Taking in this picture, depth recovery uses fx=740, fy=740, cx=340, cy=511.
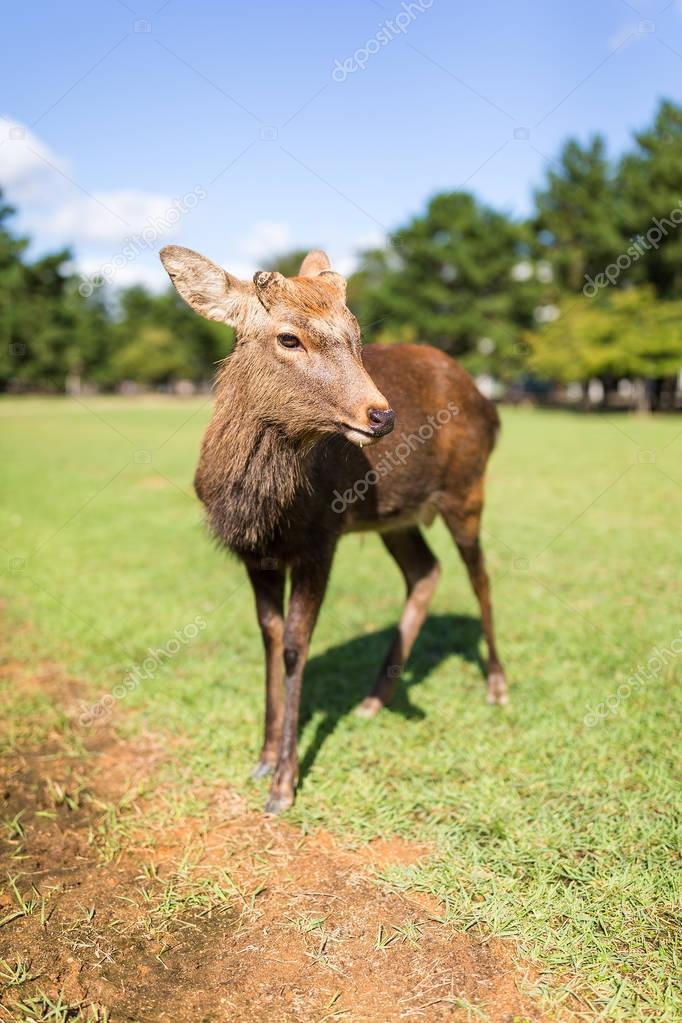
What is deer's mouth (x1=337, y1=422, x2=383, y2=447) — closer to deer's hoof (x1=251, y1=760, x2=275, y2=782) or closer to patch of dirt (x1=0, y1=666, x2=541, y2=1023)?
patch of dirt (x1=0, y1=666, x2=541, y2=1023)

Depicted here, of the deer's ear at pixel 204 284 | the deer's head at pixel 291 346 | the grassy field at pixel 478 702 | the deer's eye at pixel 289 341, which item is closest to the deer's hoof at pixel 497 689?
the grassy field at pixel 478 702

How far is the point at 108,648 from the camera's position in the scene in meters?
6.60

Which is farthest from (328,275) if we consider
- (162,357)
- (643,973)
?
(162,357)

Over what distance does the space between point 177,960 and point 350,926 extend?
703 millimetres

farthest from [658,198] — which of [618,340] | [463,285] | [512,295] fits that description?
[463,285]

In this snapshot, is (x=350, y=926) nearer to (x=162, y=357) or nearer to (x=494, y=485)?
(x=494, y=485)

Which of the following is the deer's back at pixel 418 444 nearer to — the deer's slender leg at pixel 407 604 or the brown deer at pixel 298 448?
the brown deer at pixel 298 448

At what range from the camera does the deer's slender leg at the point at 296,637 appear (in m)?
4.07

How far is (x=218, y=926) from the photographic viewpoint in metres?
3.09

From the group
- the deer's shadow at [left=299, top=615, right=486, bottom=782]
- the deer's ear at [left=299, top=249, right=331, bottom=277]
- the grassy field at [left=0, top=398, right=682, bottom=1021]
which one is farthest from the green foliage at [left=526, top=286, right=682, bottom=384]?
the deer's ear at [left=299, top=249, right=331, bottom=277]

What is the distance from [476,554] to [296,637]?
1.91m

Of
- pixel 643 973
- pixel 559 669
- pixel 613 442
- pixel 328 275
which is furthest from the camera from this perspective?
pixel 613 442

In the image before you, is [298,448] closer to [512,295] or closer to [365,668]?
[365,668]

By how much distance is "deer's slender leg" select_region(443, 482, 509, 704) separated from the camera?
541 centimetres
